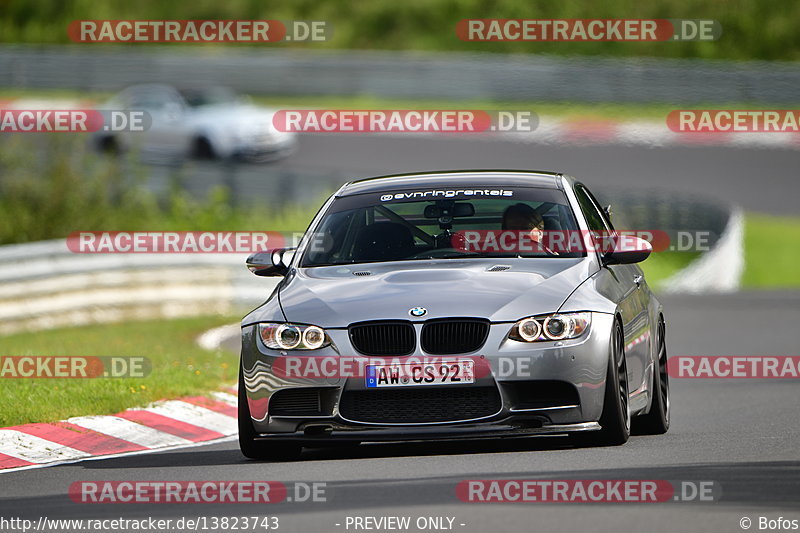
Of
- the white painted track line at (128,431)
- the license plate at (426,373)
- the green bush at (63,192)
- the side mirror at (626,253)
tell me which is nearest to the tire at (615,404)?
the side mirror at (626,253)

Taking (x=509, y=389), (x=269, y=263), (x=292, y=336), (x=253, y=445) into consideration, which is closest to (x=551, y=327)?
(x=509, y=389)

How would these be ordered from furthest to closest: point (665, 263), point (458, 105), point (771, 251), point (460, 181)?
point (458, 105), point (771, 251), point (665, 263), point (460, 181)

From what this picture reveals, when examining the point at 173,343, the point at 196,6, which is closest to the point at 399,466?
the point at 173,343

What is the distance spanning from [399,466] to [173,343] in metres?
9.60

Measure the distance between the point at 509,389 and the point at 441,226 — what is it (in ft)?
5.55

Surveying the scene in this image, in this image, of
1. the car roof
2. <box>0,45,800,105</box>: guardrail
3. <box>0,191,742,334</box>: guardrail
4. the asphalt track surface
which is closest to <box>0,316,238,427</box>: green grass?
<box>0,191,742,334</box>: guardrail

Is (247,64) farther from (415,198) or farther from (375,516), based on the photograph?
(375,516)

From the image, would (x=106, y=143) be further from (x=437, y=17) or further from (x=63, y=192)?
(x=437, y=17)

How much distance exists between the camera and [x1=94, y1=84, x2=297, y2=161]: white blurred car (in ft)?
121

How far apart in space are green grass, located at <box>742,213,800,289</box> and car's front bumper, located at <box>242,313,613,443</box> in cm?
2051

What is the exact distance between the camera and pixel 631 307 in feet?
34.0

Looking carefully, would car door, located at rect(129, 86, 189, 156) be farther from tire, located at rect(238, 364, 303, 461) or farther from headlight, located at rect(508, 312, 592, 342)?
headlight, located at rect(508, 312, 592, 342)

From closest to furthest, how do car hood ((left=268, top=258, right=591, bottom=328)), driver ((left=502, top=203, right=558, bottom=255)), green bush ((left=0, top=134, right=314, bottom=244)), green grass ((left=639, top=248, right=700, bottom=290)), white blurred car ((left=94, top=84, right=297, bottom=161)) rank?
car hood ((left=268, top=258, right=591, bottom=328)) → driver ((left=502, top=203, right=558, bottom=255)) → green bush ((left=0, top=134, right=314, bottom=244)) → green grass ((left=639, top=248, right=700, bottom=290)) → white blurred car ((left=94, top=84, right=297, bottom=161))

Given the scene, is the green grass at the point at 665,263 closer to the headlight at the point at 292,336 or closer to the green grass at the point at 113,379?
the green grass at the point at 113,379
